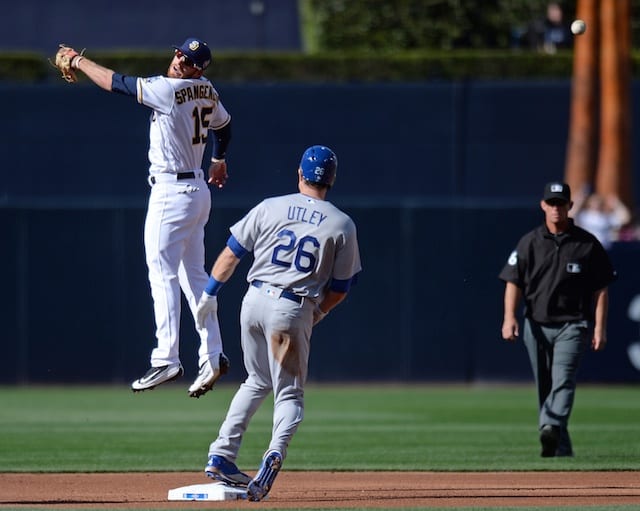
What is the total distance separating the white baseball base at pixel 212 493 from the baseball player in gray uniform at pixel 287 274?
0.11 meters

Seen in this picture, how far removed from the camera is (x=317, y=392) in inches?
693

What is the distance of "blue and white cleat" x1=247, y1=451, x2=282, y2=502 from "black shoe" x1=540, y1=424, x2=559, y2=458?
346 centimetres

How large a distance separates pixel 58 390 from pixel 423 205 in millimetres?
5103

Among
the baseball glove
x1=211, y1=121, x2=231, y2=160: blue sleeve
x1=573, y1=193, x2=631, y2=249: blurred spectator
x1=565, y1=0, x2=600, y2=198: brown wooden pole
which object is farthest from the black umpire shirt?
x1=565, y1=0, x2=600, y2=198: brown wooden pole

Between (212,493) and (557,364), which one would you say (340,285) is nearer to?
(212,493)

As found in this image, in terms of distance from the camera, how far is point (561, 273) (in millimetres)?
11680

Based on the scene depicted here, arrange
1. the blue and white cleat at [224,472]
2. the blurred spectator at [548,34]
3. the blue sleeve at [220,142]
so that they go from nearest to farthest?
the blue and white cleat at [224,472] → the blue sleeve at [220,142] → the blurred spectator at [548,34]

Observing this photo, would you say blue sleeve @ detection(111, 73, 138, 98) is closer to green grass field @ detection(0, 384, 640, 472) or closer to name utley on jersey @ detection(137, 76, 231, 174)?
name utley on jersey @ detection(137, 76, 231, 174)

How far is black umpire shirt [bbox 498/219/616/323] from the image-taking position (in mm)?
11648

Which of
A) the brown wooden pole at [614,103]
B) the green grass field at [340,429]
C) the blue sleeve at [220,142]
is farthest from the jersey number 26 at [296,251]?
the brown wooden pole at [614,103]

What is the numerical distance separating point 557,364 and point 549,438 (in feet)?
2.03

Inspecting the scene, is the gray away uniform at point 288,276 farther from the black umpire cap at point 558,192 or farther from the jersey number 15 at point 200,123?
the black umpire cap at point 558,192

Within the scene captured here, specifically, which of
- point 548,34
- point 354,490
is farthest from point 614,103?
point 354,490

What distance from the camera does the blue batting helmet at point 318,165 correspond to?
28.0 ft
